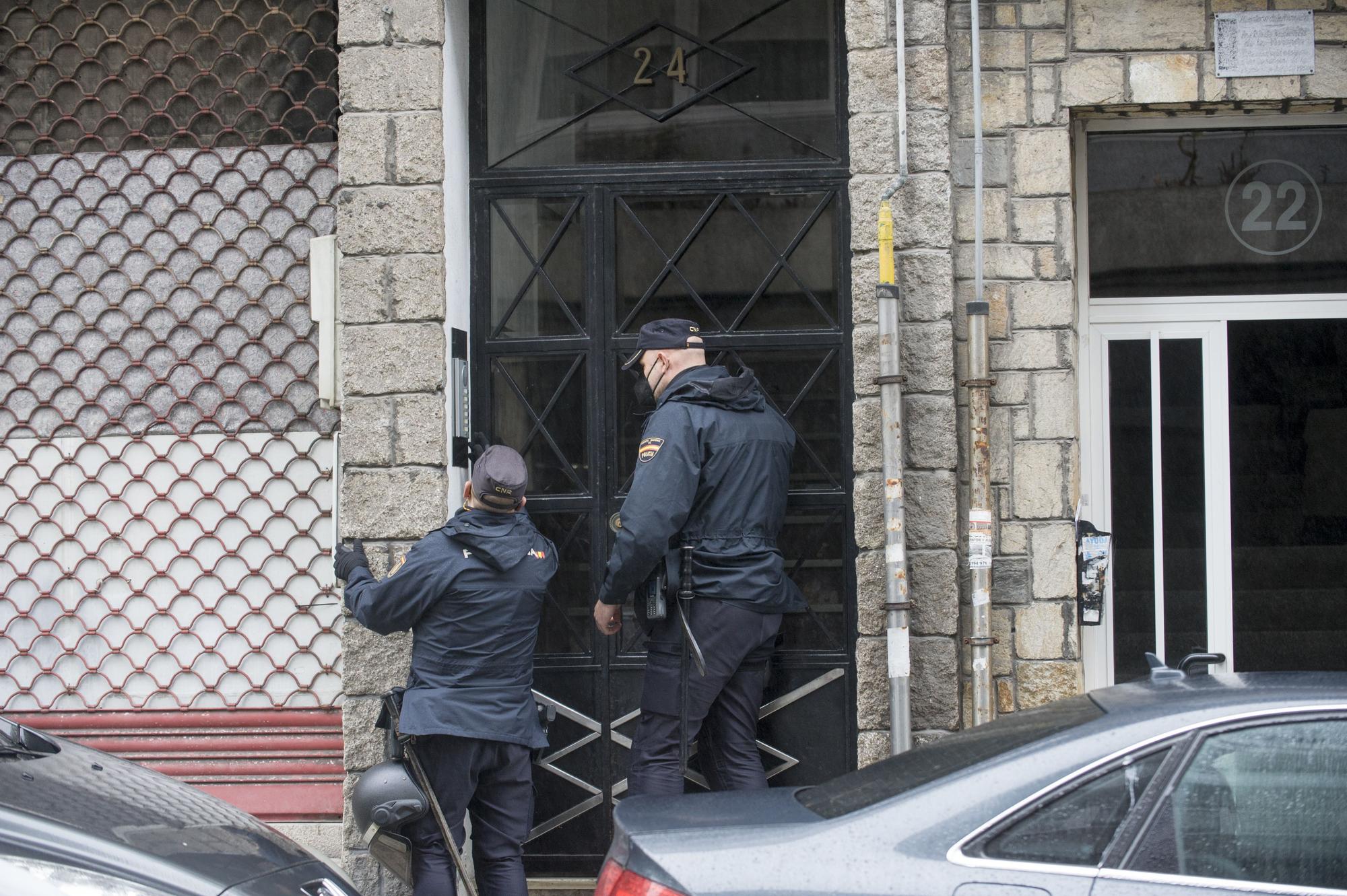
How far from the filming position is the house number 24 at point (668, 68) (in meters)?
6.18

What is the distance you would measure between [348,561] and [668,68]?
269cm

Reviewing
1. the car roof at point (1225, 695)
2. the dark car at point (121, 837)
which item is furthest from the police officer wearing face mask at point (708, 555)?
the car roof at point (1225, 695)

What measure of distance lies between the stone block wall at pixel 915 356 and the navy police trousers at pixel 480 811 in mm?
1519

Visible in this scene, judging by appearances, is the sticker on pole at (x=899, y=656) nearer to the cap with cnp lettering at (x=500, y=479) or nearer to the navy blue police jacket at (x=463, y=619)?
the navy blue police jacket at (x=463, y=619)

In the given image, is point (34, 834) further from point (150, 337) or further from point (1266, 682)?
point (150, 337)

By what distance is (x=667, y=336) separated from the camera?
17.9 feet

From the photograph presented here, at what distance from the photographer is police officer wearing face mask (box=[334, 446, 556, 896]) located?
4855mm

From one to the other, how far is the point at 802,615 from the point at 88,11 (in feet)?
14.5

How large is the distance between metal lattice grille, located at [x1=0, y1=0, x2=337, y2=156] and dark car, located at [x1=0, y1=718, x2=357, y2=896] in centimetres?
326

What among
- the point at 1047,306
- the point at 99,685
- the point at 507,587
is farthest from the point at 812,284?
the point at 99,685

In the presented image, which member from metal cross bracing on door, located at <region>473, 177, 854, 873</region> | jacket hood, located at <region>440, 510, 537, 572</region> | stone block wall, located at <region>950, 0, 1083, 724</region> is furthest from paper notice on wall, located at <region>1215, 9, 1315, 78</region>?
jacket hood, located at <region>440, 510, 537, 572</region>

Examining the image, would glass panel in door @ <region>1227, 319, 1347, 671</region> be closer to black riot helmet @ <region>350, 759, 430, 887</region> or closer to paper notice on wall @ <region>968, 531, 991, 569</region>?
paper notice on wall @ <region>968, 531, 991, 569</region>

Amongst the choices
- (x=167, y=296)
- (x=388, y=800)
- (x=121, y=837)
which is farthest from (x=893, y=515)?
(x=167, y=296)

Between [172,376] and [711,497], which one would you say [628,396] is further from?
[172,376]
